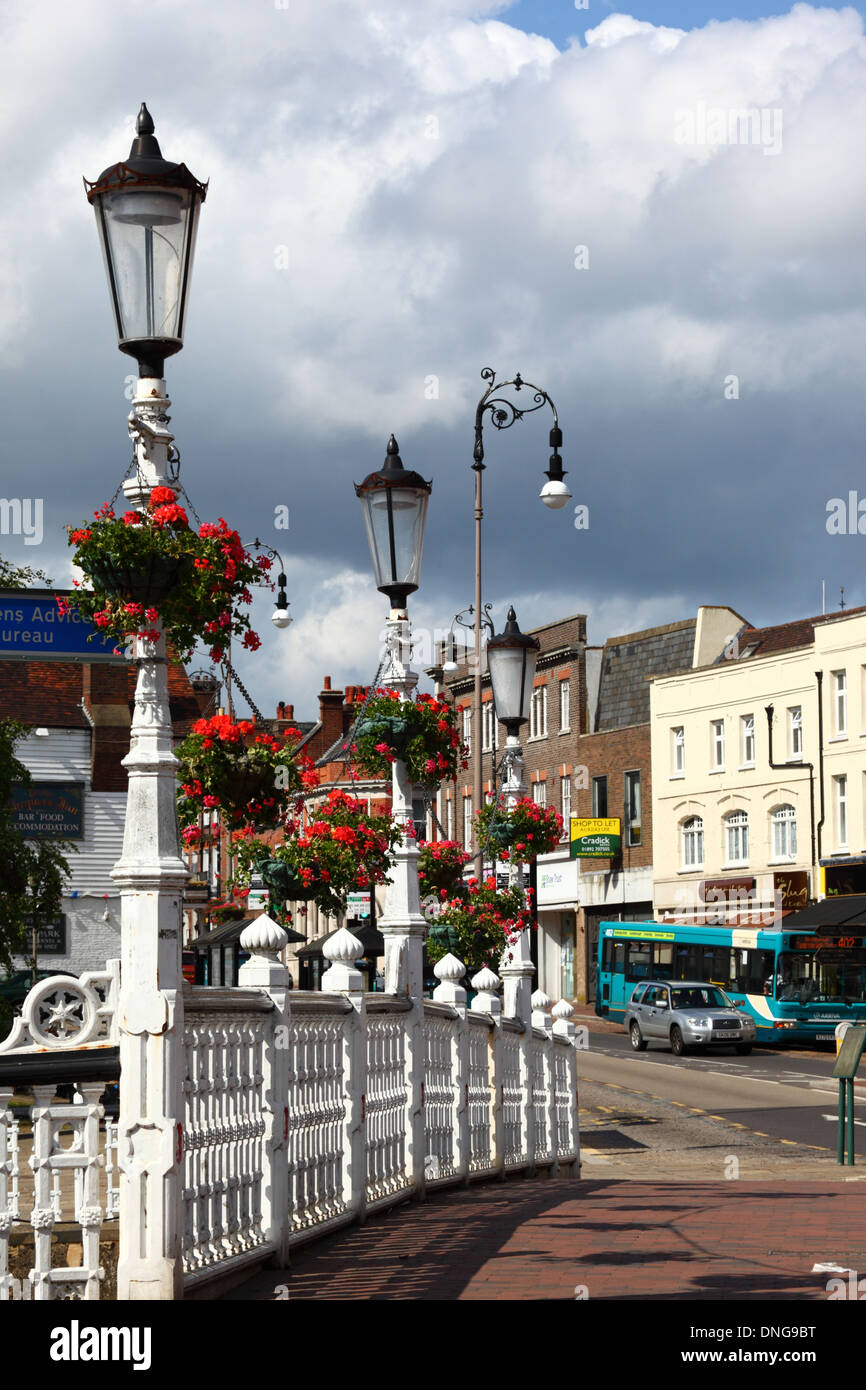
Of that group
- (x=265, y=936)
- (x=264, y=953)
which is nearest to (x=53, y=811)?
(x=264, y=953)

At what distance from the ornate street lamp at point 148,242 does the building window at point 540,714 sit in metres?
58.8

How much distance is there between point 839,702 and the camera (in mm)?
52125

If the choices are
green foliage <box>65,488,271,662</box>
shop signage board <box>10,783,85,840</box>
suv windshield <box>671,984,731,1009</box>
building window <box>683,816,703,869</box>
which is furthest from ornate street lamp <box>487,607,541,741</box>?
building window <box>683,816,703,869</box>

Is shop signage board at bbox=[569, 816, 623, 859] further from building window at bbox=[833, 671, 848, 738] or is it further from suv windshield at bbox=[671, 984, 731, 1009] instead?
suv windshield at bbox=[671, 984, 731, 1009]

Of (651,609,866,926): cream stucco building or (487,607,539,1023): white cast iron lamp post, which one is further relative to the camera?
(651,609,866,926): cream stucco building

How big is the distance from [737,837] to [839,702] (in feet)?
21.4

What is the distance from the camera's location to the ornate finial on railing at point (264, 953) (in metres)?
8.68

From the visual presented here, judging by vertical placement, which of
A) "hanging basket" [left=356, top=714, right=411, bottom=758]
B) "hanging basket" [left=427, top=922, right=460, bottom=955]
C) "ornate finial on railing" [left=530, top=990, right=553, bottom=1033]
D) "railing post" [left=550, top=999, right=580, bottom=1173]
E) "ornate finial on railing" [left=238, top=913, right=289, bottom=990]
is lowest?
"railing post" [left=550, top=999, right=580, bottom=1173]

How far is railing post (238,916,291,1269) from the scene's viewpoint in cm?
857

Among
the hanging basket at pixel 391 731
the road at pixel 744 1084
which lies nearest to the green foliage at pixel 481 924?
the hanging basket at pixel 391 731

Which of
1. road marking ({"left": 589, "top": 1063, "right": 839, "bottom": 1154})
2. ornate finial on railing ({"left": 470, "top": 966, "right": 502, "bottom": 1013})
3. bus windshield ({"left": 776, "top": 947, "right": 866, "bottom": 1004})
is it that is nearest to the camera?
ornate finial on railing ({"left": 470, "top": 966, "right": 502, "bottom": 1013})

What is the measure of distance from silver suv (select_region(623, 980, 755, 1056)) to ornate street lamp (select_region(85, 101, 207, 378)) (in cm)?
3522
